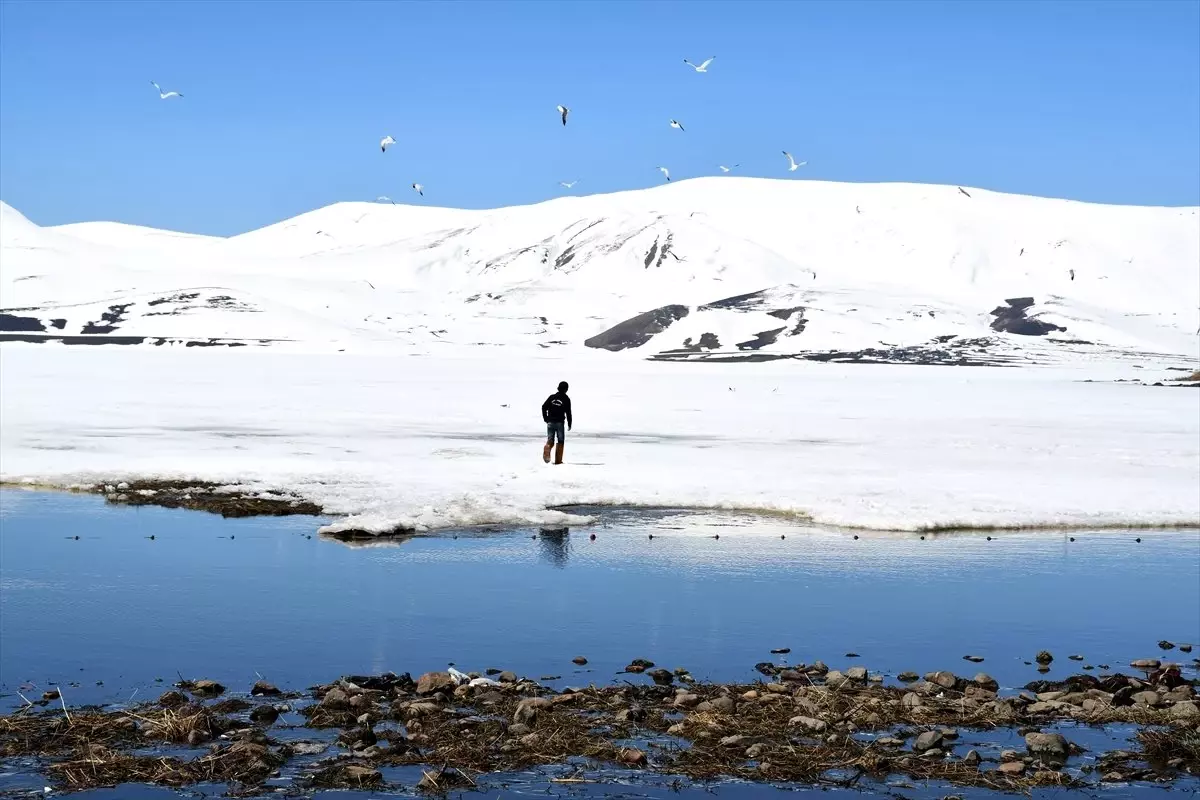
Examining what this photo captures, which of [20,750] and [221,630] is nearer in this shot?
[20,750]

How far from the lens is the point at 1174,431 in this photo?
42.9 m

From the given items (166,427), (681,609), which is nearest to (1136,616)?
(681,609)

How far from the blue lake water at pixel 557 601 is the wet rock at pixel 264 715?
108 cm

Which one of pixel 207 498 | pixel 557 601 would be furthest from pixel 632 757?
pixel 207 498

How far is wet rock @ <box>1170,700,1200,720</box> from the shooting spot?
37.0 ft

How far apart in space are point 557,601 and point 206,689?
17.1ft

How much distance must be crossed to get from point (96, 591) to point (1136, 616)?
1189 cm

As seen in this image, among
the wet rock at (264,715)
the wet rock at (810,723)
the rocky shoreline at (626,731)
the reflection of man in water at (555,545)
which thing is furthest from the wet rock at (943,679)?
the reflection of man in water at (555,545)

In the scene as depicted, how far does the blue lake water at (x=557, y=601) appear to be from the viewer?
13023 millimetres

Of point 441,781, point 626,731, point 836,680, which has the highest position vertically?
point 836,680

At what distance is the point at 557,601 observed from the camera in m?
16.1

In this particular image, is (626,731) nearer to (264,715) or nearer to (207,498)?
(264,715)

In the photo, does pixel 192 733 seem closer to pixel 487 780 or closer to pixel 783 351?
pixel 487 780

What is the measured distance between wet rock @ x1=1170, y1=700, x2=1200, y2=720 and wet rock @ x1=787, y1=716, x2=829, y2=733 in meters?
2.89
